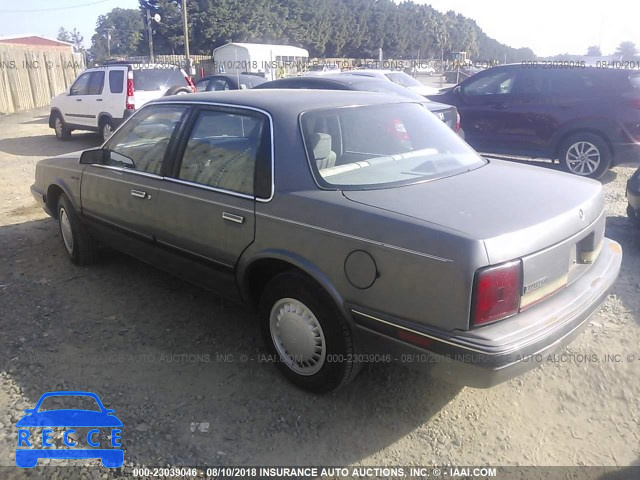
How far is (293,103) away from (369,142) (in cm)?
53

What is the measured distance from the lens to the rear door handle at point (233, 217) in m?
3.14

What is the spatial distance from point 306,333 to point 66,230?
317cm

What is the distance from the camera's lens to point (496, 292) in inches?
91.6

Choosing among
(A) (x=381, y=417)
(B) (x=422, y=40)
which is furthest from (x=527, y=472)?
(B) (x=422, y=40)

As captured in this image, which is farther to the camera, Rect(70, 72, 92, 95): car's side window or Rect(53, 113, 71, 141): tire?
Rect(53, 113, 71, 141): tire

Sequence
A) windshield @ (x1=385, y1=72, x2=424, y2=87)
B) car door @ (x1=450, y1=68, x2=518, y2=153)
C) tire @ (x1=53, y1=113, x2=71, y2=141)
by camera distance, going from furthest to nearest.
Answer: windshield @ (x1=385, y1=72, x2=424, y2=87) < tire @ (x1=53, y1=113, x2=71, y2=141) < car door @ (x1=450, y1=68, x2=518, y2=153)

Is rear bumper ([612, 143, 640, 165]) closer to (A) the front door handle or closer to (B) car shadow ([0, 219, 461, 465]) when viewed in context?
(B) car shadow ([0, 219, 461, 465])

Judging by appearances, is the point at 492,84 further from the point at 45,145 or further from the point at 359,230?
the point at 45,145

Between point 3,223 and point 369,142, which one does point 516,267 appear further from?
point 3,223

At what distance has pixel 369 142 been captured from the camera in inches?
133

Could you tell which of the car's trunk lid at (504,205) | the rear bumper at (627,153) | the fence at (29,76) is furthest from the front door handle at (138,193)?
the fence at (29,76)

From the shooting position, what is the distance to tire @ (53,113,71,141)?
1323 centimetres

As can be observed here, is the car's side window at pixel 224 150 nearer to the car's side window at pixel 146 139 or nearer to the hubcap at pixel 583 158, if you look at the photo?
the car's side window at pixel 146 139

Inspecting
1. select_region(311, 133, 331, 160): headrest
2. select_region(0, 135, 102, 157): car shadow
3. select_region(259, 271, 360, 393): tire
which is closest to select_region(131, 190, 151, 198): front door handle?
select_region(259, 271, 360, 393): tire
